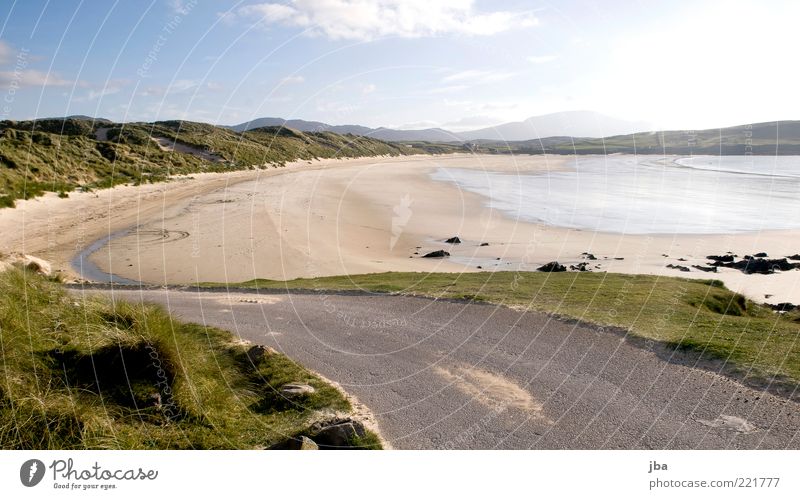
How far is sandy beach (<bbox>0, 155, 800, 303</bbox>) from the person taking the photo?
96.3ft

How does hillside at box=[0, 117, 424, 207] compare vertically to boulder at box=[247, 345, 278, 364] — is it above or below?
above

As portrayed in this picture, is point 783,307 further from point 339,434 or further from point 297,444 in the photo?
point 297,444

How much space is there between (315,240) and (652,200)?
39.0 m

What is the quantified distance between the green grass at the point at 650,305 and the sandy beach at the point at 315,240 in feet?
14.6

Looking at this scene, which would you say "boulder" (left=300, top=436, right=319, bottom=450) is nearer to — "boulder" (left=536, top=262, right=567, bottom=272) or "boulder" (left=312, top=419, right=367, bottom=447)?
"boulder" (left=312, top=419, right=367, bottom=447)

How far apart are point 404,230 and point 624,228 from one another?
16623 millimetres

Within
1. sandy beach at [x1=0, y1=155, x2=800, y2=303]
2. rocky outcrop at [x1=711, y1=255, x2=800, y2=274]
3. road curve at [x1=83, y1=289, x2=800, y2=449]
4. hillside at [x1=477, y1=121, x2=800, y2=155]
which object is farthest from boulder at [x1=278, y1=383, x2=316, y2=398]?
hillside at [x1=477, y1=121, x2=800, y2=155]

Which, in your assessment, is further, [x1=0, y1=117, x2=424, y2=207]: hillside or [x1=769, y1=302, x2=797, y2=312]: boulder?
[x1=0, y1=117, x2=424, y2=207]: hillside

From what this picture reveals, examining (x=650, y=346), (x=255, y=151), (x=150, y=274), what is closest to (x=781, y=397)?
(x=650, y=346)

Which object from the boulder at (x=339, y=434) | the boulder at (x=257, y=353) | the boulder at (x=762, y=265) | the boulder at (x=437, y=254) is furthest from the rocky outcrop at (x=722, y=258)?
the boulder at (x=339, y=434)

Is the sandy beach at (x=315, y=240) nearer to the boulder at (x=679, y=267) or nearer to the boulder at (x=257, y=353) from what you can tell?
the boulder at (x=679, y=267)

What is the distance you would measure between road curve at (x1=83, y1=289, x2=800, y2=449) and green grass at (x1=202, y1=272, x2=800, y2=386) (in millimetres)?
1006

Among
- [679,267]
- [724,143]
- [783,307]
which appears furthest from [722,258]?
[724,143]
